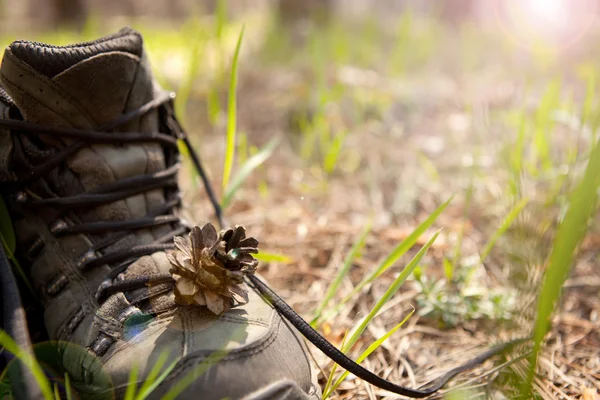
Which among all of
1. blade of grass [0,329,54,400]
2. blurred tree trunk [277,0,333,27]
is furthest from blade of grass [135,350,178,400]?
blurred tree trunk [277,0,333,27]

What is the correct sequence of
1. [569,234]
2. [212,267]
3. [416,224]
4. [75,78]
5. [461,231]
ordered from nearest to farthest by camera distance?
[569,234] < [212,267] < [75,78] < [461,231] < [416,224]

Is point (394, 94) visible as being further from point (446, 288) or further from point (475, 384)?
point (475, 384)

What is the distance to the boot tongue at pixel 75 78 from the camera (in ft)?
3.11

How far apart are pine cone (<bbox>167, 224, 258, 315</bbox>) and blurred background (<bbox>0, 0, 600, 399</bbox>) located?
0.34 m

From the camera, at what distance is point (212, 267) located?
86 centimetres

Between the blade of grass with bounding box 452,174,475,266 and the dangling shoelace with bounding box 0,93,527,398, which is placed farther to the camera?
the blade of grass with bounding box 452,174,475,266

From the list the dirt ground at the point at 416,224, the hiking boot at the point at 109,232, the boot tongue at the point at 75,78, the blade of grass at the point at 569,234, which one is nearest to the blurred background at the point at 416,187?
the dirt ground at the point at 416,224

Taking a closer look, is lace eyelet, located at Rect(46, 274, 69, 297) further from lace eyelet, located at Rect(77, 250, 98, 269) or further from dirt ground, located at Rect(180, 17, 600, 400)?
dirt ground, located at Rect(180, 17, 600, 400)

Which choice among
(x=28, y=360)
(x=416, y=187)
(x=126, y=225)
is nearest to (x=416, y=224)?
(x=416, y=187)

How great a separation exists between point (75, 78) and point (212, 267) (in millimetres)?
448

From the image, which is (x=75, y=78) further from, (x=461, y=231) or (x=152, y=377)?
(x=461, y=231)

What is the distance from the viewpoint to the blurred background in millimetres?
1192

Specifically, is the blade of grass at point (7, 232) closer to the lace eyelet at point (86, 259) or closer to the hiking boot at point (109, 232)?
the hiking boot at point (109, 232)

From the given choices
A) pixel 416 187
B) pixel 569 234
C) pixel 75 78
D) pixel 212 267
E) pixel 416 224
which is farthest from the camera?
pixel 416 187
